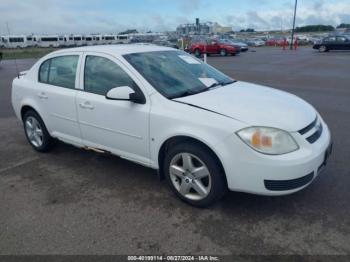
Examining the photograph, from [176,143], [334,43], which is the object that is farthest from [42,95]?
[334,43]

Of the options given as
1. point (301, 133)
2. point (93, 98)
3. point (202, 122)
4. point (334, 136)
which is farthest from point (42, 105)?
point (334, 136)

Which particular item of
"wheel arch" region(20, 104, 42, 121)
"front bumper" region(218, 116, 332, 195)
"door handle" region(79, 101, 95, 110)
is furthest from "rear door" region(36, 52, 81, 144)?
"front bumper" region(218, 116, 332, 195)

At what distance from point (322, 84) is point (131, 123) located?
30.7ft

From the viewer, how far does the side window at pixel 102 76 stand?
376cm

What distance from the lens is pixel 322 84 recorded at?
11016mm

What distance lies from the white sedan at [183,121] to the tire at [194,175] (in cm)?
1

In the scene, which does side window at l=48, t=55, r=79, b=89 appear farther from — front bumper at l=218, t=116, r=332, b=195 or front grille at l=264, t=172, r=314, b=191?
front grille at l=264, t=172, r=314, b=191

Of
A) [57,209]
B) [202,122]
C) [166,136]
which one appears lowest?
[57,209]

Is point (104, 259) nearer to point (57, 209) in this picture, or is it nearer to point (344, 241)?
point (57, 209)

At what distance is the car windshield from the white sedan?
0.01m

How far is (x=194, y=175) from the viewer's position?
10.8ft

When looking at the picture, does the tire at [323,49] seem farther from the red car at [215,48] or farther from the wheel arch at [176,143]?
the wheel arch at [176,143]

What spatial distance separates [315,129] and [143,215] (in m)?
1.97

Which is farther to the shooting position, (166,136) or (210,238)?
(166,136)
